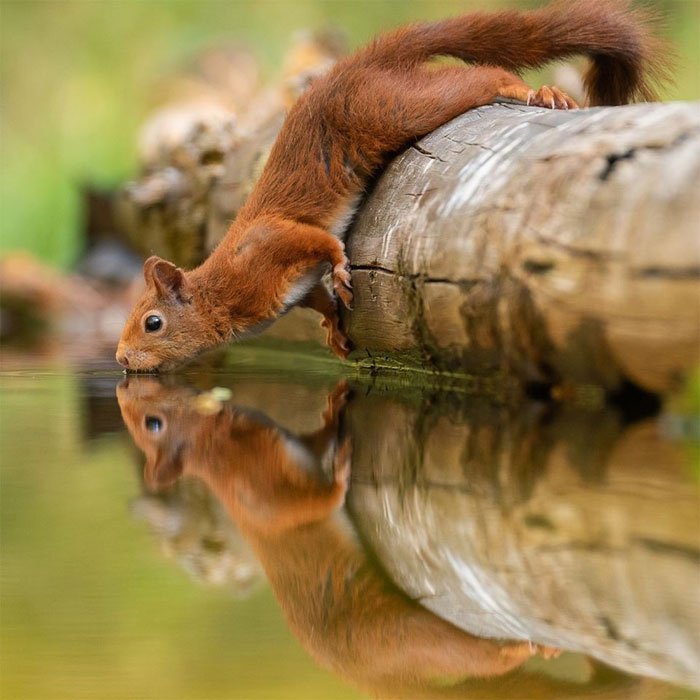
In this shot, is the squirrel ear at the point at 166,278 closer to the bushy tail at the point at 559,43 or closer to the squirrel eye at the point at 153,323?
the squirrel eye at the point at 153,323

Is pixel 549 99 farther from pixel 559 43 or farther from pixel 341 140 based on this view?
pixel 341 140

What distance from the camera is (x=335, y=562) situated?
49.9 inches

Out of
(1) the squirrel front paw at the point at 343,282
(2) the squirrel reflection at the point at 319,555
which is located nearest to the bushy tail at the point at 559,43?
(1) the squirrel front paw at the point at 343,282

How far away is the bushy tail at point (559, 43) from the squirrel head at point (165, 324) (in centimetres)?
90

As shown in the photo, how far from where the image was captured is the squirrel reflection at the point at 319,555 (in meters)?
1.06

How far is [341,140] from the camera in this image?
3303mm

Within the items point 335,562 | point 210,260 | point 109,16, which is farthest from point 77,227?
point 335,562

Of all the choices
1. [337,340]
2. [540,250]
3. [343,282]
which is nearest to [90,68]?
[337,340]

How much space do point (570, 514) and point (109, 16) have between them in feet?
31.2

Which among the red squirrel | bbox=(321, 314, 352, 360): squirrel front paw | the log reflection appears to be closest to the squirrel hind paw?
the red squirrel

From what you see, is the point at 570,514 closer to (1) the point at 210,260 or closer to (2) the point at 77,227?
(1) the point at 210,260

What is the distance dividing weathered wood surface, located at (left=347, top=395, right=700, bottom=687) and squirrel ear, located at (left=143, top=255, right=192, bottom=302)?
144cm

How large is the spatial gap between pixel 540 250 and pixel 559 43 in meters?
1.41

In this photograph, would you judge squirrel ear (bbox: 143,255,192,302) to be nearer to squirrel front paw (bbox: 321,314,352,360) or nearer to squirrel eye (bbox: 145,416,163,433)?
squirrel front paw (bbox: 321,314,352,360)
